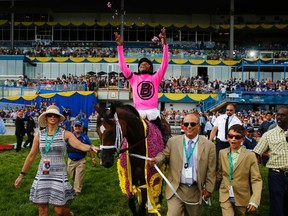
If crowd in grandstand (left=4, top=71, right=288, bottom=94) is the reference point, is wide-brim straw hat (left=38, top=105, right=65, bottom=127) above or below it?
below

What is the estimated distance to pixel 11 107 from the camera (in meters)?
31.7

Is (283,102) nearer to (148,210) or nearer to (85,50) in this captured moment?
(85,50)

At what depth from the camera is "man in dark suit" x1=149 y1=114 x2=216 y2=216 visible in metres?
4.90

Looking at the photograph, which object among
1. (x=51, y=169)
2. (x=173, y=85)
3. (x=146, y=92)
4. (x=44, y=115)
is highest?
(x=173, y=85)

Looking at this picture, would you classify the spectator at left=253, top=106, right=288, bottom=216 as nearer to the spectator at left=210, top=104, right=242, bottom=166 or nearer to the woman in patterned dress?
the woman in patterned dress

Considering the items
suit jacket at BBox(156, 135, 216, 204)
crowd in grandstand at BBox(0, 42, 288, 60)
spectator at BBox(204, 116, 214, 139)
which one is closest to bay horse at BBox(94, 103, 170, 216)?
suit jacket at BBox(156, 135, 216, 204)

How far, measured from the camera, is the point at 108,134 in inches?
206

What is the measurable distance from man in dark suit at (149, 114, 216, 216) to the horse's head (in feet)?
2.36

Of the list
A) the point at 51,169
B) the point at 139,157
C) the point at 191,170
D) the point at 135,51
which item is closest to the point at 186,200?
the point at 191,170

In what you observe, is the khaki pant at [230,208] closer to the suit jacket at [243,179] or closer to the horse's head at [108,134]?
the suit jacket at [243,179]

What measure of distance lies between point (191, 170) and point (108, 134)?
3.60 feet

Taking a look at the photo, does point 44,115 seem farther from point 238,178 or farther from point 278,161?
point 278,161

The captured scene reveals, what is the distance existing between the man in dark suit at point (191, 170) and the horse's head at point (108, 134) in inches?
28.3

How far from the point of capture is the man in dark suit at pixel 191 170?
193 inches
